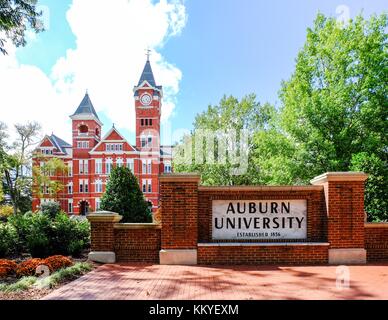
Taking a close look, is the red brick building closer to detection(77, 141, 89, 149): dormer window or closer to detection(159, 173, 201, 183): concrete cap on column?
detection(77, 141, 89, 149): dormer window

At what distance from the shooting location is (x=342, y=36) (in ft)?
67.4

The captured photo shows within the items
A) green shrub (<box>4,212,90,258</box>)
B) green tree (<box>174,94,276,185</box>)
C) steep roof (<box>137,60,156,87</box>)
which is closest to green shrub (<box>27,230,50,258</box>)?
green shrub (<box>4,212,90,258</box>)

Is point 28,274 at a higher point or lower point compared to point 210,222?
lower

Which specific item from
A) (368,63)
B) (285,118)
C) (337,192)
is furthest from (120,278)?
(368,63)

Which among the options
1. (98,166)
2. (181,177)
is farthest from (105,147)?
(181,177)

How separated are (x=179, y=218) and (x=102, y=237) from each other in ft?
7.40

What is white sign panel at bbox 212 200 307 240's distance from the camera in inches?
381

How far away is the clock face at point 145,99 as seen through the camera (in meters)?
60.3

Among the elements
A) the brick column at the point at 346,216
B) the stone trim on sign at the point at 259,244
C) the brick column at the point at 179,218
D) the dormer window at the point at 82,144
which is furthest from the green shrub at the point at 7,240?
the dormer window at the point at 82,144

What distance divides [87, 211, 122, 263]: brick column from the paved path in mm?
562

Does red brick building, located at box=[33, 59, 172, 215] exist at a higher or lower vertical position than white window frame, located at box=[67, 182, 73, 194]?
higher

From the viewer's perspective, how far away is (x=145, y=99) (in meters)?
60.5
